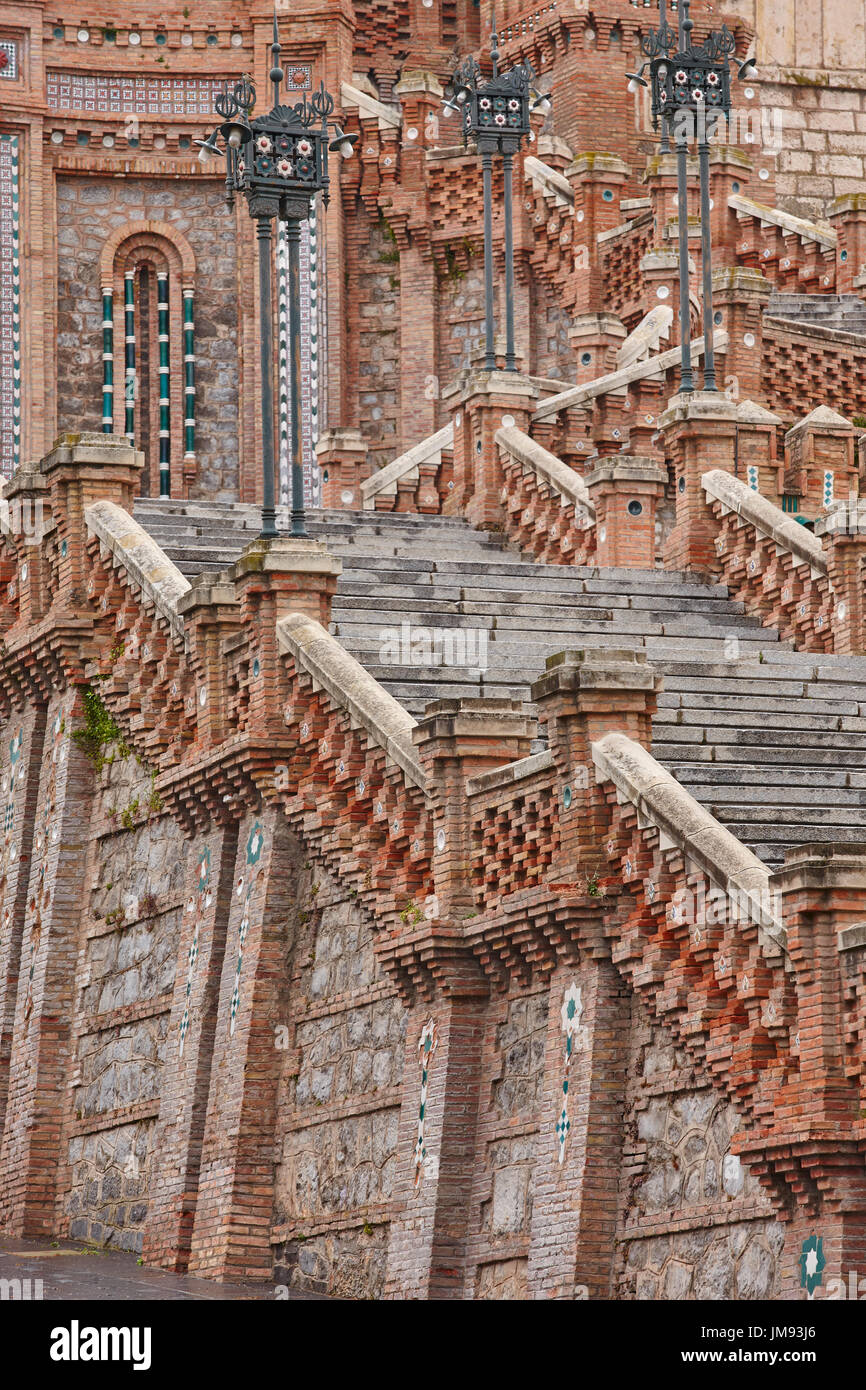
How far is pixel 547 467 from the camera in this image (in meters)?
28.5

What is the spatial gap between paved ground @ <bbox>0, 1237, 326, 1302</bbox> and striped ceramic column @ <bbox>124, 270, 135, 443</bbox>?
18.6 metres

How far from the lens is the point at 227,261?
4131cm

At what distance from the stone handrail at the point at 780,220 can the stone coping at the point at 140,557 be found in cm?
1470

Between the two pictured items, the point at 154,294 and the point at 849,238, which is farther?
the point at 154,294

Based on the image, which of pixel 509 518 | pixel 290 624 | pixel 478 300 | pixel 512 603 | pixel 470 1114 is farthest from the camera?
pixel 478 300

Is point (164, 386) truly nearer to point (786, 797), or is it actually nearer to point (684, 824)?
point (786, 797)

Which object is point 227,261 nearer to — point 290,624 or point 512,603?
point 512,603

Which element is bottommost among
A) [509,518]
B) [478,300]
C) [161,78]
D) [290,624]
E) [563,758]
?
[563,758]

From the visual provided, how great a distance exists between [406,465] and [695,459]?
476 centimetres

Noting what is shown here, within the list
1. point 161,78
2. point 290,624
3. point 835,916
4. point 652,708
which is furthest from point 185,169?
point 835,916

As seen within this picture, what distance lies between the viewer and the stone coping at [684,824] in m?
16.6

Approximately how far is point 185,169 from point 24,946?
17.9 metres
